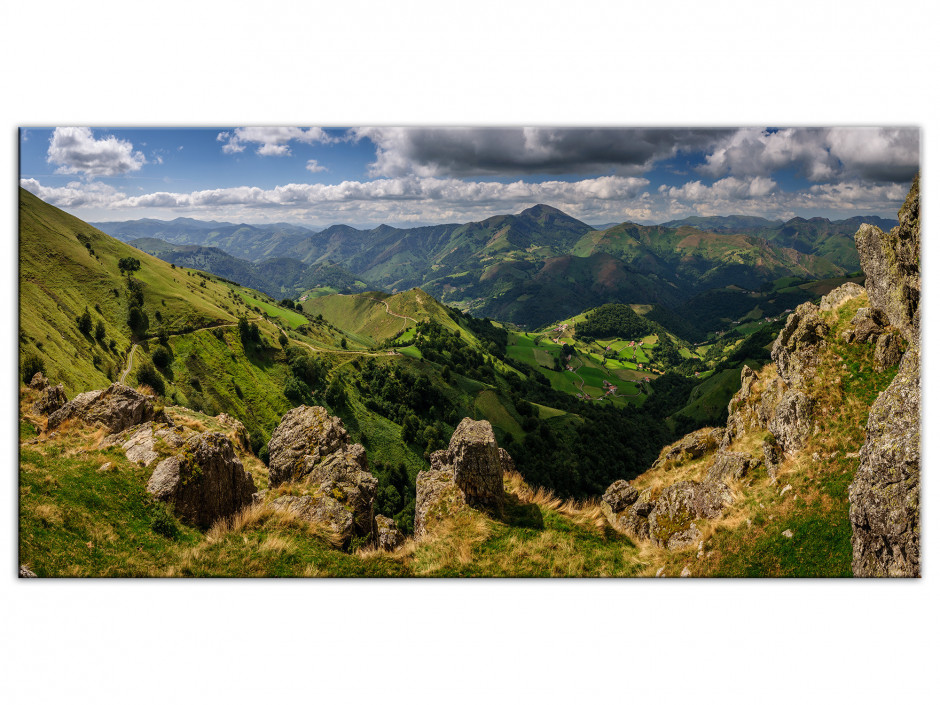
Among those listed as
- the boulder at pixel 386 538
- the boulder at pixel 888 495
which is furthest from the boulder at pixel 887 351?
the boulder at pixel 386 538

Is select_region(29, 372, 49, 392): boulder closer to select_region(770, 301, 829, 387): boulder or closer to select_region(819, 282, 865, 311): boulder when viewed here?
select_region(770, 301, 829, 387): boulder

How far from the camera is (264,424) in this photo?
4666cm

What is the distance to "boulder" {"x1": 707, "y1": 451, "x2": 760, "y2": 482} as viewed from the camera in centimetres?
1335

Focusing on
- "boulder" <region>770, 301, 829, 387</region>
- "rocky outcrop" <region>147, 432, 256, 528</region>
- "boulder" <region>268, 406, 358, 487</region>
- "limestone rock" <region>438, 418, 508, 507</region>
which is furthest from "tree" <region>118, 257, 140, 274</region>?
"boulder" <region>770, 301, 829, 387</region>

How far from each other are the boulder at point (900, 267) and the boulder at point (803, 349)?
1964 millimetres

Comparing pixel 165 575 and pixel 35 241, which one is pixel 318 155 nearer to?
pixel 35 241

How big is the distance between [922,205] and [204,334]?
63.7m

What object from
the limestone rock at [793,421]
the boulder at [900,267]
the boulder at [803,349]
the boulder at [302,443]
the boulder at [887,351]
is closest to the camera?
the boulder at [900,267]

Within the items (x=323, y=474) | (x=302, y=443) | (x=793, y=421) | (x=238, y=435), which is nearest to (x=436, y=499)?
(x=323, y=474)

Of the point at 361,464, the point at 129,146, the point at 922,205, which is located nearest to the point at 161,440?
the point at 361,464

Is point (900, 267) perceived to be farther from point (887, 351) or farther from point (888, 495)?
point (888, 495)

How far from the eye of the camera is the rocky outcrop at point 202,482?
992 cm

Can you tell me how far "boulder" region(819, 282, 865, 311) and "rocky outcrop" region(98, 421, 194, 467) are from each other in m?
25.0

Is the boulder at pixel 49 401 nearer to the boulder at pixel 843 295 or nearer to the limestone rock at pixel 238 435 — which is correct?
the limestone rock at pixel 238 435
